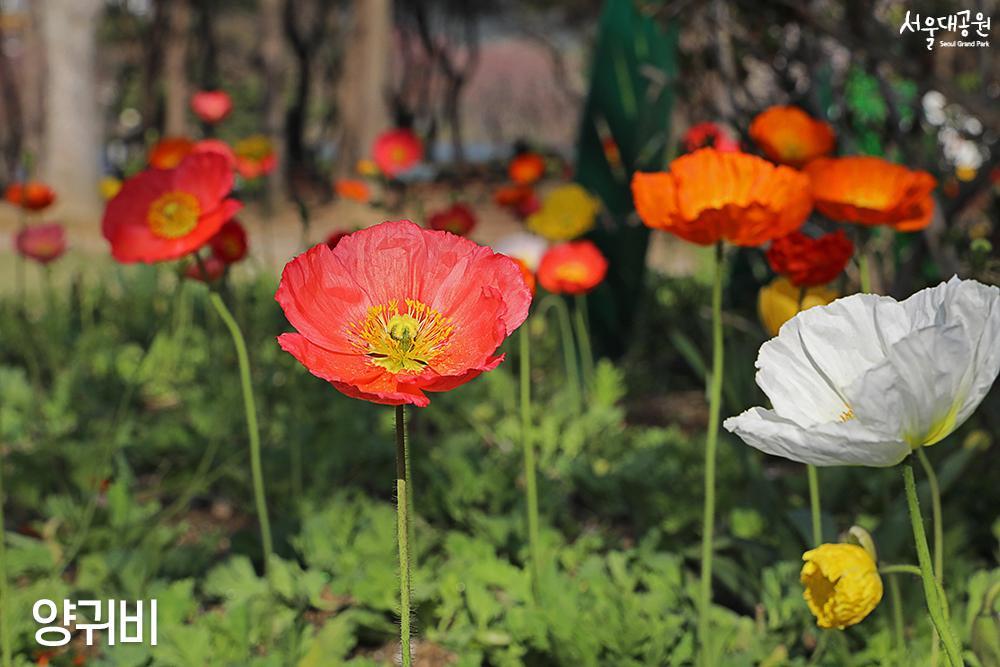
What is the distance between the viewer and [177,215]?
174cm

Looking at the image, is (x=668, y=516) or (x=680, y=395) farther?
(x=680, y=395)

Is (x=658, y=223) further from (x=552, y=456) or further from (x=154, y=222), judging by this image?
(x=552, y=456)

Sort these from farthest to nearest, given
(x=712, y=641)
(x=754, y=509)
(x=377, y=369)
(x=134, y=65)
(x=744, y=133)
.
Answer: (x=134, y=65), (x=744, y=133), (x=754, y=509), (x=712, y=641), (x=377, y=369)

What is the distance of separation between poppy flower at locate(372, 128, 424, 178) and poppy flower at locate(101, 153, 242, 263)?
8.93ft

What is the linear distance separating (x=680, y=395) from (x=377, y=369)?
2.84 meters

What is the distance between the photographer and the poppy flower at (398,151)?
4.62 m

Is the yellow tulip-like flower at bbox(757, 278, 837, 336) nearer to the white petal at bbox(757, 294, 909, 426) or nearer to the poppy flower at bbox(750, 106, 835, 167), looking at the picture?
the poppy flower at bbox(750, 106, 835, 167)

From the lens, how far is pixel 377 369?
3.08 ft

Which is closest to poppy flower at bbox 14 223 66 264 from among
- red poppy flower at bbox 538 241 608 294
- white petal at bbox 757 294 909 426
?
red poppy flower at bbox 538 241 608 294

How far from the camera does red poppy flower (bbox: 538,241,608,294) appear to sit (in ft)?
8.01

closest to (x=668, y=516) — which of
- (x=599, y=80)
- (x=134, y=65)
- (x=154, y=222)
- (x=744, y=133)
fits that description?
(x=744, y=133)

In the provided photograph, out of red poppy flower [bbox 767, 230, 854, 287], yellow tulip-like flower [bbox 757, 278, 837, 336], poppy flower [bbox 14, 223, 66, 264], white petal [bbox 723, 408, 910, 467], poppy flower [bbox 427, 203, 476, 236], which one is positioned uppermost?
red poppy flower [bbox 767, 230, 854, 287]

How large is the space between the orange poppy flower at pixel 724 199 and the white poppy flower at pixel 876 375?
421 mm

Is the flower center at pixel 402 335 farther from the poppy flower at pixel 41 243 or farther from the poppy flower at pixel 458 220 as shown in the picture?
the poppy flower at pixel 41 243
